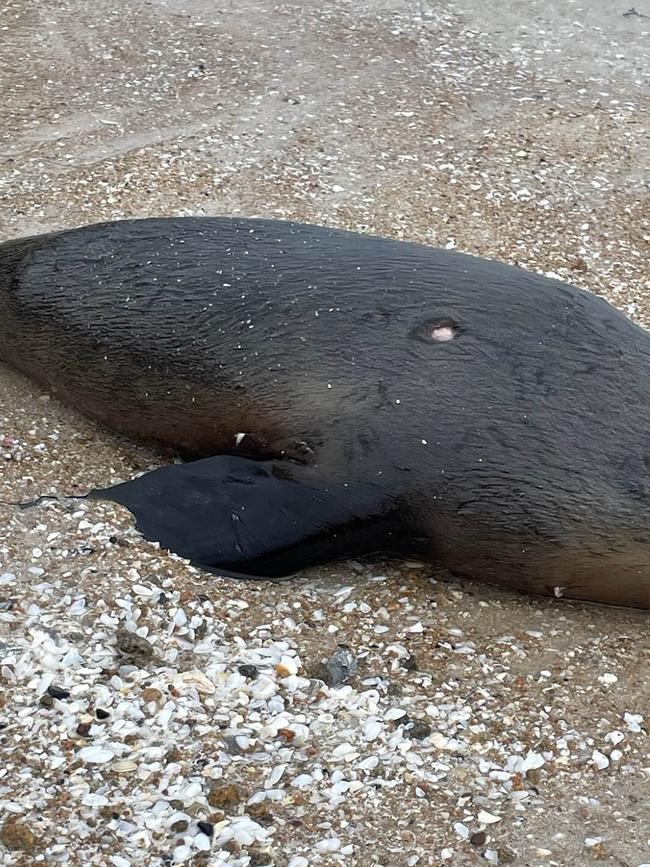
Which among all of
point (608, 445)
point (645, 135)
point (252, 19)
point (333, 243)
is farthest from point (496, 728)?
point (252, 19)

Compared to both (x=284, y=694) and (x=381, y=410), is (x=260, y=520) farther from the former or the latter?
(x=284, y=694)

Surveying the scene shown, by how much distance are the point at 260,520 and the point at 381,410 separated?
605 mm

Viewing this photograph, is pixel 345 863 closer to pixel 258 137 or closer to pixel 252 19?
pixel 258 137

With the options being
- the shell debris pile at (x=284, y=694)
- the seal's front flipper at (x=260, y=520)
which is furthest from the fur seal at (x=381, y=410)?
the shell debris pile at (x=284, y=694)

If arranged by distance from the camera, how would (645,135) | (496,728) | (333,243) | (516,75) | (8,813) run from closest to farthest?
(8,813) < (496,728) < (333,243) < (645,135) < (516,75)

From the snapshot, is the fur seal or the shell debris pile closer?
the shell debris pile

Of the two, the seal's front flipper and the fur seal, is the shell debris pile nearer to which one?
the seal's front flipper

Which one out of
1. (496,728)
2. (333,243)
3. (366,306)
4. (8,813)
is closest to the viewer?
(8,813)

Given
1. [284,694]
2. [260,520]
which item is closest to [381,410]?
[260,520]

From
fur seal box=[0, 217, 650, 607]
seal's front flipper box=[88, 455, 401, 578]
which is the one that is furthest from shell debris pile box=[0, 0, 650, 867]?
fur seal box=[0, 217, 650, 607]

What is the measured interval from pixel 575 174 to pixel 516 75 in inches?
74.6

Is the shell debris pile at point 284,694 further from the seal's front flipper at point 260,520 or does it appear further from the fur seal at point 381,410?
the fur seal at point 381,410

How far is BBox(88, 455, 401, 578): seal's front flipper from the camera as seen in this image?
4.17 meters

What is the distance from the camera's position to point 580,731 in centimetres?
371
